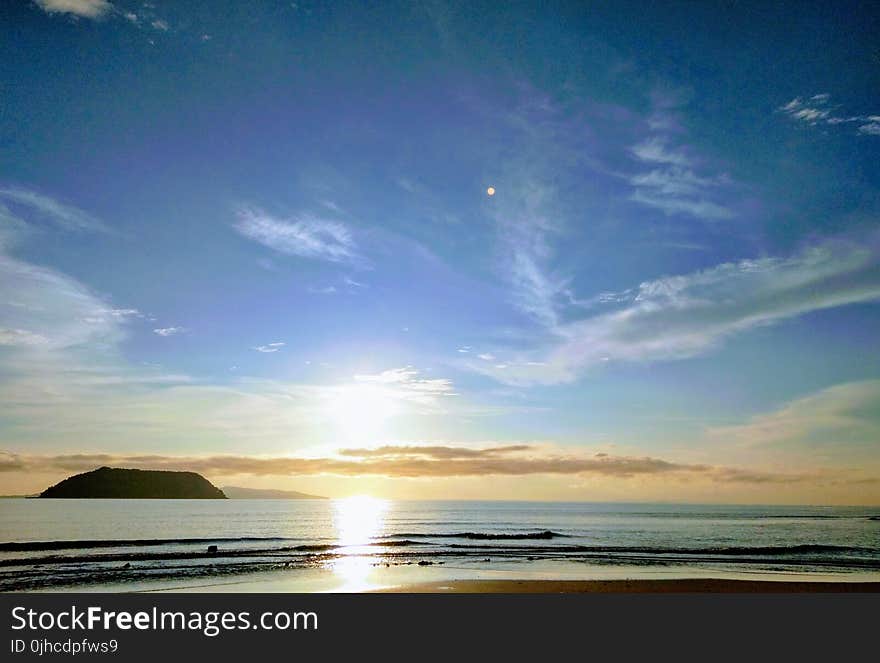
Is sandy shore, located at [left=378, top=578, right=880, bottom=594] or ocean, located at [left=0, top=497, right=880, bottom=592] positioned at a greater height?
sandy shore, located at [left=378, top=578, right=880, bottom=594]

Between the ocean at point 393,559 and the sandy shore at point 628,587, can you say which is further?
the ocean at point 393,559

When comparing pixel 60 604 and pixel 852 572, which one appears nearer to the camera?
pixel 60 604

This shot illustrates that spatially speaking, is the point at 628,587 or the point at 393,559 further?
the point at 393,559

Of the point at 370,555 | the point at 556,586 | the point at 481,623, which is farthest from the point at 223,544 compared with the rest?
the point at 481,623

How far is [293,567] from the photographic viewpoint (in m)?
39.2

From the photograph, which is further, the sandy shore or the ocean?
the ocean

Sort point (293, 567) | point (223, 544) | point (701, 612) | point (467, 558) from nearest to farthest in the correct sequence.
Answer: point (701, 612) → point (293, 567) → point (467, 558) → point (223, 544)

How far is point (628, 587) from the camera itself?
3000cm

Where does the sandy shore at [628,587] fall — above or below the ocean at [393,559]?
above

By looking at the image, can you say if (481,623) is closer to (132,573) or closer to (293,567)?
(293,567)

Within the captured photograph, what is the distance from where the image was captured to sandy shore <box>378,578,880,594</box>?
2880cm

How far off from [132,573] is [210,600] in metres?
24.4

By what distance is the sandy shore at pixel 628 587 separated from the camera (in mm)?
28797

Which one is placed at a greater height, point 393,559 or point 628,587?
point 628,587
